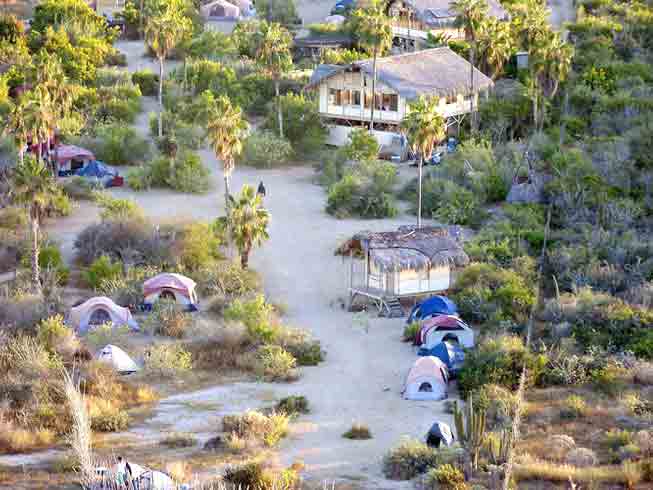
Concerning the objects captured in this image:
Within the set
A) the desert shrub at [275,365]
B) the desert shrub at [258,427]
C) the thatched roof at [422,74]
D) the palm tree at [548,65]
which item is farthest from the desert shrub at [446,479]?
the palm tree at [548,65]

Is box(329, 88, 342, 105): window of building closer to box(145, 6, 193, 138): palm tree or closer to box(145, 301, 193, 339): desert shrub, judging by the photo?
box(145, 6, 193, 138): palm tree

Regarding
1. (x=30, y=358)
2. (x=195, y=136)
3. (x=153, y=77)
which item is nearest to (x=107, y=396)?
(x=30, y=358)

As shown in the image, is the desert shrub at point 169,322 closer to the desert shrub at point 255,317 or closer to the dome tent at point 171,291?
the dome tent at point 171,291

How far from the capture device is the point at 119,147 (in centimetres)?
6050

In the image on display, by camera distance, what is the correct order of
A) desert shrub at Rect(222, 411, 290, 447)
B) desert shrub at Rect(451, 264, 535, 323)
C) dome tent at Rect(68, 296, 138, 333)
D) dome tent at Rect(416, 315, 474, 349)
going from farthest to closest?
desert shrub at Rect(451, 264, 535, 323), dome tent at Rect(68, 296, 138, 333), dome tent at Rect(416, 315, 474, 349), desert shrub at Rect(222, 411, 290, 447)

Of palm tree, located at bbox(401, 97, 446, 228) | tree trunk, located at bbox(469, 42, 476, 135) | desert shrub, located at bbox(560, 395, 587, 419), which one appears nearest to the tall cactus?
desert shrub, located at bbox(560, 395, 587, 419)

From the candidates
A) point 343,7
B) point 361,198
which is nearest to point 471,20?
point 361,198

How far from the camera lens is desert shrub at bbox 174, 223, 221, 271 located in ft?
152

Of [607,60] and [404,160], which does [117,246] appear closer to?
[404,160]

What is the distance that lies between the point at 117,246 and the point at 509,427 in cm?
1843

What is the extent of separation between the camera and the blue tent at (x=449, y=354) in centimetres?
3818

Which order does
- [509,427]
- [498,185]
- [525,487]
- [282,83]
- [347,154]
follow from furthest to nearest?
[282,83] → [347,154] → [498,185] → [509,427] → [525,487]

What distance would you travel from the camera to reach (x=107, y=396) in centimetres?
3612

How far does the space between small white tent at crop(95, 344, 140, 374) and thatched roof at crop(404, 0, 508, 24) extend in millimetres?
44497
